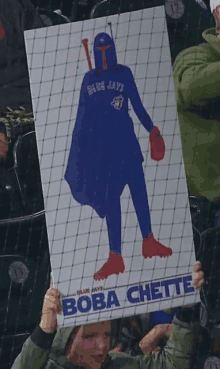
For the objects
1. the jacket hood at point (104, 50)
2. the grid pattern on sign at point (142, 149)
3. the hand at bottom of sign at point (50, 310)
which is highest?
the jacket hood at point (104, 50)

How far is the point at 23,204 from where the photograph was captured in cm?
146

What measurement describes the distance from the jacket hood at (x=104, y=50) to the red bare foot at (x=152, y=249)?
509 mm

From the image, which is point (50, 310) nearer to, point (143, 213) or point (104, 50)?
point (143, 213)

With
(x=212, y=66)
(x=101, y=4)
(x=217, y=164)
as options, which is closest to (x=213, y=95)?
(x=212, y=66)

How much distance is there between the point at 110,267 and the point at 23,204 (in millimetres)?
335

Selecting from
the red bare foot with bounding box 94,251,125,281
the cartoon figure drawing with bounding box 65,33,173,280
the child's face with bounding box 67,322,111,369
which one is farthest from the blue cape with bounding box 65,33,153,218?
the child's face with bounding box 67,322,111,369

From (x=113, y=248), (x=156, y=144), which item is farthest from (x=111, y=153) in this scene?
(x=113, y=248)

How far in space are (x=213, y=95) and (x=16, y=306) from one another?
34.9 inches

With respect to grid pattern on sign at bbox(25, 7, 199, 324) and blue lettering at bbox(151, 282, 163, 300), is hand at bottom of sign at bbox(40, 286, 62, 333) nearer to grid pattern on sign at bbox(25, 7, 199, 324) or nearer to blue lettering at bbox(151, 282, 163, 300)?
grid pattern on sign at bbox(25, 7, 199, 324)

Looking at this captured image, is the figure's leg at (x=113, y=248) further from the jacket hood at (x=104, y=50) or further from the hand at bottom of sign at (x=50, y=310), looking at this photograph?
the jacket hood at (x=104, y=50)

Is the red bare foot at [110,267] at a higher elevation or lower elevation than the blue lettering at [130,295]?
higher

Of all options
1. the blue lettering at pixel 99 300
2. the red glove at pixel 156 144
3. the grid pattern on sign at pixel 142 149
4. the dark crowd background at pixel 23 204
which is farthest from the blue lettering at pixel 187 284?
the red glove at pixel 156 144

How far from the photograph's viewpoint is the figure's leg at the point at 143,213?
1380 millimetres

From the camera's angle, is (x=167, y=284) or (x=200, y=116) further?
(x=200, y=116)
